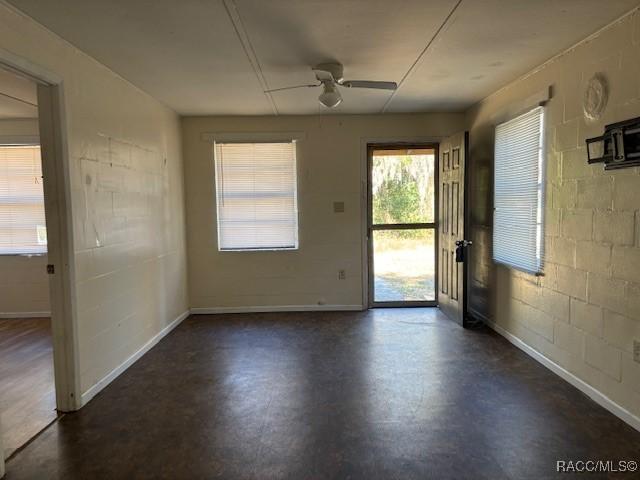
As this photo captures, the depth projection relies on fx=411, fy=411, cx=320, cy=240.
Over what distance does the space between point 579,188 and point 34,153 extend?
5680 millimetres

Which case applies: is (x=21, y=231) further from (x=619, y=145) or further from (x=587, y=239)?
(x=619, y=145)

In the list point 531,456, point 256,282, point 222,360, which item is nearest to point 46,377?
point 222,360

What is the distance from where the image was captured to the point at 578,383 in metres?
2.89

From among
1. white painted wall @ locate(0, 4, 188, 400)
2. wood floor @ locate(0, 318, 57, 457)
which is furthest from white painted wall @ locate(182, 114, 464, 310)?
wood floor @ locate(0, 318, 57, 457)

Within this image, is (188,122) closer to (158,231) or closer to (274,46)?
(158,231)

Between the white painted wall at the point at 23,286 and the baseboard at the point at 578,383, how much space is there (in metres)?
5.27

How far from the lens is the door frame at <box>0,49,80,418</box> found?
2.58 metres

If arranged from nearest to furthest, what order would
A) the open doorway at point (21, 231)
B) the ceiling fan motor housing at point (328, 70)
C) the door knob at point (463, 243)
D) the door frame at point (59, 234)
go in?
1. the door frame at point (59, 234)
2. the ceiling fan motor housing at point (328, 70)
3. the door knob at point (463, 243)
4. the open doorway at point (21, 231)

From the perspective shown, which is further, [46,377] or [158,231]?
[158,231]

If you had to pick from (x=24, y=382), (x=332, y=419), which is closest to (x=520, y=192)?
(x=332, y=419)

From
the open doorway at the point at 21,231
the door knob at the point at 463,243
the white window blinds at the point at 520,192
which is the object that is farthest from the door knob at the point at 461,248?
the open doorway at the point at 21,231

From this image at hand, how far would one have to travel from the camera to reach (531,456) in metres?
2.16

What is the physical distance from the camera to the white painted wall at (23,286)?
4992 millimetres

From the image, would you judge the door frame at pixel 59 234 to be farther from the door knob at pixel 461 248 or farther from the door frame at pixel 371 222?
the door knob at pixel 461 248
